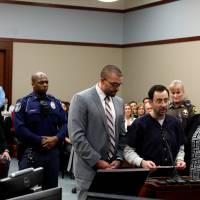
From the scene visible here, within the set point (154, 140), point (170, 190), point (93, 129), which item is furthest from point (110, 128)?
point (170, 190)

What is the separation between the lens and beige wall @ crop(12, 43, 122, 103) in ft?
31.0

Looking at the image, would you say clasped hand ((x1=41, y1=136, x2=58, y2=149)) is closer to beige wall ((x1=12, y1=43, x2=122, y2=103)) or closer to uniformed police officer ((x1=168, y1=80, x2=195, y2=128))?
uniformed police officer ((x1=168, y1=80, x2=195, y2=128))

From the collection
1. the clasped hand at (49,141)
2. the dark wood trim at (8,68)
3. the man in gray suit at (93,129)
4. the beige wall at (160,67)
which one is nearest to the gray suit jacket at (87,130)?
the man in gray suit at (93,129)

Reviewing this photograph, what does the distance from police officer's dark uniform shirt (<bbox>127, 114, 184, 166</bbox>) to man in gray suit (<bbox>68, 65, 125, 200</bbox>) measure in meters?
0.20

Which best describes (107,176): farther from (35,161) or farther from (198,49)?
(198,49)

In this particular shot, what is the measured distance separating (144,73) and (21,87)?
8.03ft

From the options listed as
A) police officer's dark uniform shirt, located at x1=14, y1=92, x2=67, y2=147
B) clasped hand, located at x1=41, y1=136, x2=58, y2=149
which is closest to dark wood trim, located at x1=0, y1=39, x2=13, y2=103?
police officer's dark uniform shirt, located at x1=14, y1=92, x2=67, y2=147

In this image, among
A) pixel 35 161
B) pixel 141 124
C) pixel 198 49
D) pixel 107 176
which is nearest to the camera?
pixel 107 176

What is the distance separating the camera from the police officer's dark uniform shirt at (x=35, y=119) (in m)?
4.24

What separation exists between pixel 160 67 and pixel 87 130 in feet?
18.2

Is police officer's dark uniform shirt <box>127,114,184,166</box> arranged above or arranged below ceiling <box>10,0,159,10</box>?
below

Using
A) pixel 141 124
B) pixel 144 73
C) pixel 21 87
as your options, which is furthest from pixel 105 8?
pixel 141 124

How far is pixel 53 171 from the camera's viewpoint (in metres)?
4.33

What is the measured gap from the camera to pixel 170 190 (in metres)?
2.67
